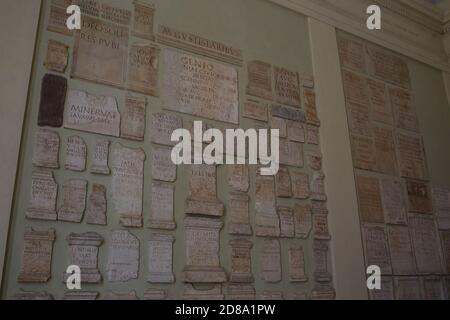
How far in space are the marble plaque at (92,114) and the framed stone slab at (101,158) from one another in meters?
0.08

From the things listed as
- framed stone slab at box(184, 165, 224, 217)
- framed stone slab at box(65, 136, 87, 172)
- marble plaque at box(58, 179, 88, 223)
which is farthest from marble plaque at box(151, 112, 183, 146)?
marble plaque at box(58, 179, 88, 223)

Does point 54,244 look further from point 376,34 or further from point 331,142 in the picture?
point 376,34

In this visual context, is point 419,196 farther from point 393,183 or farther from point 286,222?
point 286,222

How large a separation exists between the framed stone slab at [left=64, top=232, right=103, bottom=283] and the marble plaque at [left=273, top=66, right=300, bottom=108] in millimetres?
2155

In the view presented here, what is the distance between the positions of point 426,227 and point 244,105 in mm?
2542

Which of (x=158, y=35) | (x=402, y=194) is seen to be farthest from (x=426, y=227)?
(x=158, y=35)

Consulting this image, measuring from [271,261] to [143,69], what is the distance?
1.84m

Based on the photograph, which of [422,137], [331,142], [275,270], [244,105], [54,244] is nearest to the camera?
[54,244]

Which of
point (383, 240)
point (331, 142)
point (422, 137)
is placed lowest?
point (383, 240)

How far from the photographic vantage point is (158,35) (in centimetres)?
357

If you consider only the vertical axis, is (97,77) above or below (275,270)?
above

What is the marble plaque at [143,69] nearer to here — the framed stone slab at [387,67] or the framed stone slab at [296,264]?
the framed stone slab at [296,264]

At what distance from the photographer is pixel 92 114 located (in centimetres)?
308

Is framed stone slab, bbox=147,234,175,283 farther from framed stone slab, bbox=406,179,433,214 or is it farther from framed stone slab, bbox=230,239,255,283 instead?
framed stone slab, bbox=406,179,433,214
